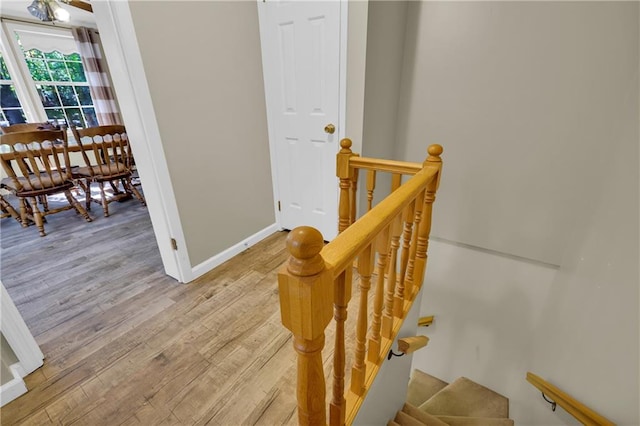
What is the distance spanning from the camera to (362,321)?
0.90 m

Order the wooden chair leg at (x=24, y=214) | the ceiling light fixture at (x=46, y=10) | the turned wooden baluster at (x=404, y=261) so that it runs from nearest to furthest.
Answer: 1. the turned wooden baluster at (x=404, y=261)
2. the ceiling light fixture at (x=46, y=10)
3. the wooden chair leg at (x=24, y=214)

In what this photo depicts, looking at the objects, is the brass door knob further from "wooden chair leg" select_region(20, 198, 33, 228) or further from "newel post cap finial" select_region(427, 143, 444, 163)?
"wooden chair leg" select_region(20, 198, 33, 228)

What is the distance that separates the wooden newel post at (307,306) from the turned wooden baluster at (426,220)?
3.00 ft

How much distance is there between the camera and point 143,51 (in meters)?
1.47

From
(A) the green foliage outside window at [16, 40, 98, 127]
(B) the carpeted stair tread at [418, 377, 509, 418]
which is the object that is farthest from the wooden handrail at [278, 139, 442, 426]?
(A) the green foliage outside window at [16, 40, 98, 127]

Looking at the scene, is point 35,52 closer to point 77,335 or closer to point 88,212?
point 88,212

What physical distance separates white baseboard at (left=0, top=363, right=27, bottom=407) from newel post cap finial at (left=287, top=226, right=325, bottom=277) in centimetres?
154

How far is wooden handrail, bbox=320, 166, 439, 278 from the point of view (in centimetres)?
60

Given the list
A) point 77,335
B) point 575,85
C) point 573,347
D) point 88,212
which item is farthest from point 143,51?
point 573,347

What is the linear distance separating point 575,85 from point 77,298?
10.6ft

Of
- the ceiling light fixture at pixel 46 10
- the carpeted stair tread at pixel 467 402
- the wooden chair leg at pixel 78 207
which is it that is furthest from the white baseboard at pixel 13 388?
the ceiling light fixture at pixel 46 10

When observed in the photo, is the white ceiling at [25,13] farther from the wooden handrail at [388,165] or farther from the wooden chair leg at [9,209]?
the wooden handrail at [388,165]

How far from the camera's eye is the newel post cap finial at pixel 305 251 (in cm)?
48

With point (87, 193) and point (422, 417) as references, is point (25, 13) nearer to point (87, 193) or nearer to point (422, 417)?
point (87, 193)
